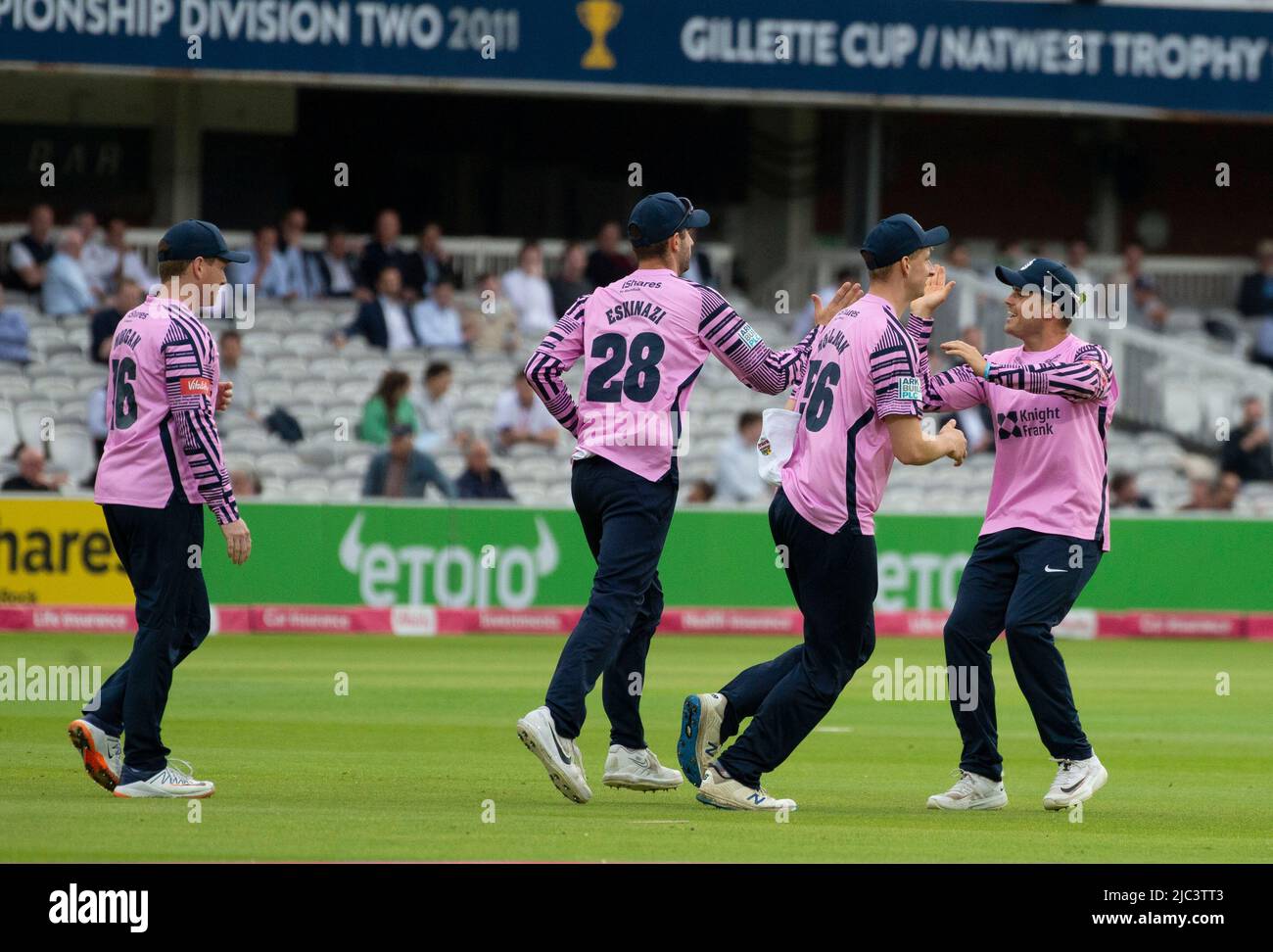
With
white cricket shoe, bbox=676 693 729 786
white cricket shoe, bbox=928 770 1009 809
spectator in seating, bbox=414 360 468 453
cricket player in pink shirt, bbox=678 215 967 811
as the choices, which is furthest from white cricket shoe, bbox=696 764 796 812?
spectator in seating, bbox=414 360 468 453

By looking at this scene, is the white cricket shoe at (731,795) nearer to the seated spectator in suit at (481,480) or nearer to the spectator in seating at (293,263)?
the seated spectator in suit at (481,480)

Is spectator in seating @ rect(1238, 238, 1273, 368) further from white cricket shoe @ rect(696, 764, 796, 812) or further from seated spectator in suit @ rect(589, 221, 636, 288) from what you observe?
white cricket shoe @ rect(696, 764, 796, 812)

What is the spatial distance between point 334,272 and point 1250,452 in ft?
36.1

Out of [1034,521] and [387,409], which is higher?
[387,409]

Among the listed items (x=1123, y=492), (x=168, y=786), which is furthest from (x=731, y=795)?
(x=1123, y=492)

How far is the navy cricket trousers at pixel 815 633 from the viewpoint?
8.76 metres

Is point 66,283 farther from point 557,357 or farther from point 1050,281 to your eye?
point 1050,281

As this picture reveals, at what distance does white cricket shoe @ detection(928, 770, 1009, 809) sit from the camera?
926 centimetres

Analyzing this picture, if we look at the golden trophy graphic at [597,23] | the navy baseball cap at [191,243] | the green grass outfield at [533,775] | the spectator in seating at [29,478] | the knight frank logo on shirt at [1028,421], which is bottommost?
the green grass outfield at [533,775]

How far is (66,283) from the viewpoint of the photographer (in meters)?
24.0

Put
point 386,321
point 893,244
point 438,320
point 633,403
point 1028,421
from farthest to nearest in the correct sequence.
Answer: point 438,320, point 386,321, point 1028,421, point 633,403, point 893,244

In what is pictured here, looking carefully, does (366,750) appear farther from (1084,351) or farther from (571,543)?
(571,543)

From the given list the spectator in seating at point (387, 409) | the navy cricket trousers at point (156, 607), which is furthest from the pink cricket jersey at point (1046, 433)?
the spectator in seating at point (387, 409)

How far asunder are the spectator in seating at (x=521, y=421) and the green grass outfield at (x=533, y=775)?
5532 millimetres
